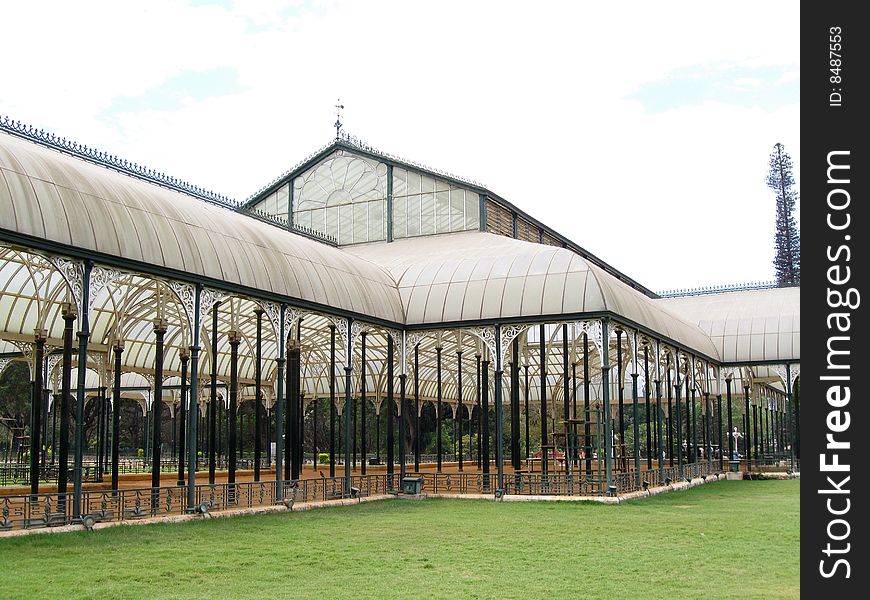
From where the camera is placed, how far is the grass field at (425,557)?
1173 centimetres

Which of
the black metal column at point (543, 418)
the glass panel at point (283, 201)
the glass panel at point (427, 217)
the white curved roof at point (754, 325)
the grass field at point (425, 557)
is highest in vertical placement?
the glass panel at point (283, 201)

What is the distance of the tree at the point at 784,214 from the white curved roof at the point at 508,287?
144 feet

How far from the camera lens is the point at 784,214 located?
73750 millimetres

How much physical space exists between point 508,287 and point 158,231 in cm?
1092

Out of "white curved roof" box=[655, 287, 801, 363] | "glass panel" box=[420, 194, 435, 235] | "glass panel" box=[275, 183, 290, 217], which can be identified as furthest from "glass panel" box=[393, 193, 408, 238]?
"white curved roof" box=[655, 287, 801, 363]

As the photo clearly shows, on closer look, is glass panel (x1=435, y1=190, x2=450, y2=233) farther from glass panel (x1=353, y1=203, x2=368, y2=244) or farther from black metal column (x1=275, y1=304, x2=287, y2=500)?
black metal column (x1=275, y1=304, x2=287, y2=500)

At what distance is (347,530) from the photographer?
722 inches

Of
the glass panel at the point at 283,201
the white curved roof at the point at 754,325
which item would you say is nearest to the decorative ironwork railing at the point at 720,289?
the white curved roof at the point at 754,325

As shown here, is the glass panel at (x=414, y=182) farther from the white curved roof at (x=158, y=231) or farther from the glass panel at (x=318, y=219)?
the white curved roof at (x=158, y=231)

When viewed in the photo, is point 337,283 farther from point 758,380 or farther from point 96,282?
point 758,380

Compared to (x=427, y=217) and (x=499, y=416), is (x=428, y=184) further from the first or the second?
(x=499, y=416)

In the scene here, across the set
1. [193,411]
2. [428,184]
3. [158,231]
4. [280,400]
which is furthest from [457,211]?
[193,411]

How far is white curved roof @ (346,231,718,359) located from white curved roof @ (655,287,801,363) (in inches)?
436
